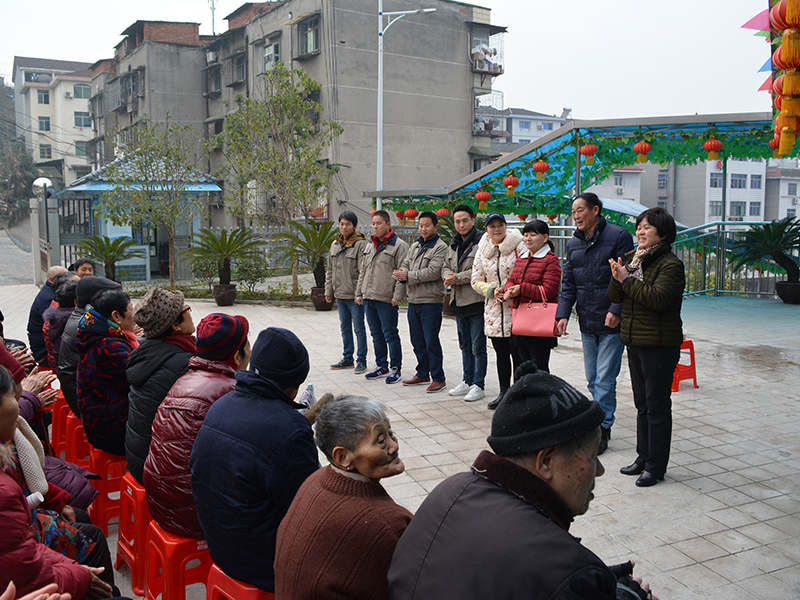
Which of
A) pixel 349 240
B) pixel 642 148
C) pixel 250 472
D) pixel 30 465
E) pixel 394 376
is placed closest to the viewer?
pixel 250 472

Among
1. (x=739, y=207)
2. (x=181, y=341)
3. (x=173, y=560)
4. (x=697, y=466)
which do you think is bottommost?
(x=697, y=466)

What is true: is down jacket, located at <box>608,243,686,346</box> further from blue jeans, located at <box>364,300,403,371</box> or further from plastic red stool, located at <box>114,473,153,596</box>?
blue jeans, located at <box>364,300,403,371</box>

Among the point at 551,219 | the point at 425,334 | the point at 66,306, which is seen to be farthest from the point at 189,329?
the point at 551,219

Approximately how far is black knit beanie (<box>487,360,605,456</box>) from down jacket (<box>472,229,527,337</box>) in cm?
442

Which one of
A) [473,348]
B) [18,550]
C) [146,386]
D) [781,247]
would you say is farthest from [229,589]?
[781,247]

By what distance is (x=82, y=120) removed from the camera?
190 ft

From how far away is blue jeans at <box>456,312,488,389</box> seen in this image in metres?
6.69

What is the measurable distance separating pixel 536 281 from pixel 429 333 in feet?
5.65

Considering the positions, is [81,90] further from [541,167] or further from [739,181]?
[541,167]

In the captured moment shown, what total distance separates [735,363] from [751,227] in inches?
270

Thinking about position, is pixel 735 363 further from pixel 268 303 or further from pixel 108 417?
pixel 268 303

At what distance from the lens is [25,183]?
172 feet

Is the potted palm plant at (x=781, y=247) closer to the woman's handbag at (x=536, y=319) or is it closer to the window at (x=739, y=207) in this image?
the woman's handbag at (x=536, y=319)

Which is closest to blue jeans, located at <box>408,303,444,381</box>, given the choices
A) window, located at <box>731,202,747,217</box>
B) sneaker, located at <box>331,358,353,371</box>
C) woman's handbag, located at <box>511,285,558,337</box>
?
sneaker, located at <box>331,358,353,371</box>
